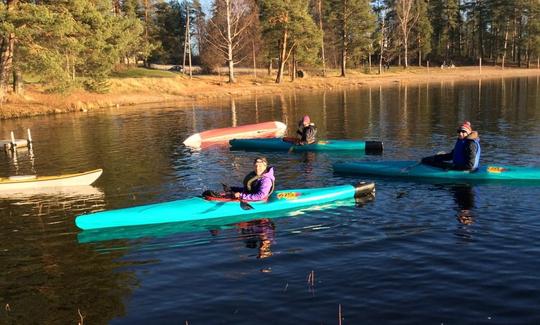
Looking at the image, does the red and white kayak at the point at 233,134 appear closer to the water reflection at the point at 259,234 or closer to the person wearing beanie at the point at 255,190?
the person wearing beanie at the point at 255,190

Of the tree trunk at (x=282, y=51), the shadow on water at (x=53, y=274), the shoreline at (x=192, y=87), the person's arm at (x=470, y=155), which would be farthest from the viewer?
the tree trunk at (x=282, y=51)

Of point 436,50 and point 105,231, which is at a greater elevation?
point 436,50

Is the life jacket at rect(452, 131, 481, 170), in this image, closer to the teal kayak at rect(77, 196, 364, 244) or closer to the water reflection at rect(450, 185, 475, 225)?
the water reflection at rect(450, 185, 475, 225)

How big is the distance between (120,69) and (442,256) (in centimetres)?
5679

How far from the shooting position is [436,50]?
328 ft

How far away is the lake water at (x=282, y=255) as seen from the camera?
7.97m

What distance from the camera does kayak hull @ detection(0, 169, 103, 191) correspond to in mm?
16141

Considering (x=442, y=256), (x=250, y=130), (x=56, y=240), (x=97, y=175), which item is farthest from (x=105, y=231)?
(x=250, y=130)

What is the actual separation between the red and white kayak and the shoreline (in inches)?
794

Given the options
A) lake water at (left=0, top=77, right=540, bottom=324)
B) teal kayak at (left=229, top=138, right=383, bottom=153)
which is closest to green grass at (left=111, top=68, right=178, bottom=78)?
teal kayak at (left=229, top=138, right=383, bottom=153)

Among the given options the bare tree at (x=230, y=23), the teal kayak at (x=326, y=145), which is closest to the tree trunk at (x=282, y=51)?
the bare tree at (x=230, y=23)

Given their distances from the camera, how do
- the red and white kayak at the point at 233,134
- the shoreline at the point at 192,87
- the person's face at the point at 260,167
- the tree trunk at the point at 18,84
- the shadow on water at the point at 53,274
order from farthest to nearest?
the shoreline at the point at 192,87 < the tree trunk at the point at 18,84 < the red and white kayak at the point at 233,134 < the person's face at the point at 260,167 < the shadow on water at the point at 53,274

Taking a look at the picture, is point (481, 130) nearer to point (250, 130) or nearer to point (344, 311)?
point (250, 130)

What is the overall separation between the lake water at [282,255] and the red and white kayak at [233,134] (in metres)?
4.73
